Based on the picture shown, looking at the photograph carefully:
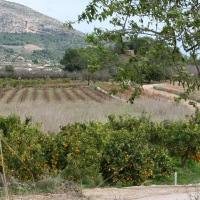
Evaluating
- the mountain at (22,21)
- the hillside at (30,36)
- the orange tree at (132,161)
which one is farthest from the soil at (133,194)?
the mountain at (22,21)

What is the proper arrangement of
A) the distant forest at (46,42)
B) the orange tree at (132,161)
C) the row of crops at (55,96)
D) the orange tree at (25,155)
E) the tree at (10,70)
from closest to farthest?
1. the orange tree at (25,155)
2. the orange tree at (132,161)
3. the row of crops at (55,96)
4. the tree at (10,70)
5. the distant forest at (46,42)

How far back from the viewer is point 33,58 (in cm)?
9369

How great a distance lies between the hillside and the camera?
9444 cm

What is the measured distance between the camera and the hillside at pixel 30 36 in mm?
94438

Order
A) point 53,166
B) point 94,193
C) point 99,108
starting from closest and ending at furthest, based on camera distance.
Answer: point 94,193
point 53,166
point 99,108

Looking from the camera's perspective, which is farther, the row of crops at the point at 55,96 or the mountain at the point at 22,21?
the mountain at the point at 22,21

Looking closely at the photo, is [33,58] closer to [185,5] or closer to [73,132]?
[73,132]

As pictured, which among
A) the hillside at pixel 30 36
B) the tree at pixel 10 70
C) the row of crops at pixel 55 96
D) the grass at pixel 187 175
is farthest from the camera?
the hillside at pixel 30 36

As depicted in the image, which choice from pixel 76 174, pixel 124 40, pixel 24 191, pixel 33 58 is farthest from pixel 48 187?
pixel 33 58

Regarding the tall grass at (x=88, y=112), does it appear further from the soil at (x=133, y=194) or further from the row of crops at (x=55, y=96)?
the soil at (x=133, y=194)

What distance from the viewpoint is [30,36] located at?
111 meters

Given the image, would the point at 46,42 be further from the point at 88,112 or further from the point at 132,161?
the point at 132,161

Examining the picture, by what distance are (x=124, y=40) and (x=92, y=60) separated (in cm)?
61

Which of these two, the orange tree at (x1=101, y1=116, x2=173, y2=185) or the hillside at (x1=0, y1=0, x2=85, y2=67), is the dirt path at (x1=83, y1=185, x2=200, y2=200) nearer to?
the orange tree at (x1=101, y1=116, x2=173, y2=185)
